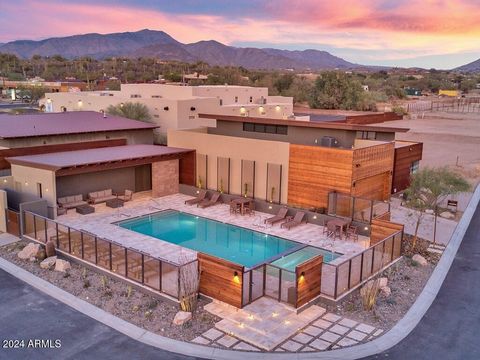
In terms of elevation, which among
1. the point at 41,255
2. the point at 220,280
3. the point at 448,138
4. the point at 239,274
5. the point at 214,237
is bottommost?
the point at 214,237

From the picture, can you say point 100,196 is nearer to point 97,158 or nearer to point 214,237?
point 97,158

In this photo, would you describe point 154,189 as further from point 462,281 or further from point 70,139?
point 462,281

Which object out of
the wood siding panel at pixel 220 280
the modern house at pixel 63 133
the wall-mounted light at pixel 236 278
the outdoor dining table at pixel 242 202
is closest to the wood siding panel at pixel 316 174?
the outdoor dining table at pixel 242 202

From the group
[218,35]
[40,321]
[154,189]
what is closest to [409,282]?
[40,321]

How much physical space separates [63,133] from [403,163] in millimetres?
18966

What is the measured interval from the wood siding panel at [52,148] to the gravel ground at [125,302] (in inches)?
373

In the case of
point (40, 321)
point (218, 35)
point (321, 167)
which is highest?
point (218, 35)

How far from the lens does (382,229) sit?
17109 mm

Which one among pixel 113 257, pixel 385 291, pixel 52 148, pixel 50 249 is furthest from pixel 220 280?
pixel 52 148

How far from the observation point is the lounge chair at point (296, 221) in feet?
66.1

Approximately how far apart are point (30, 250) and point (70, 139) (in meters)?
12.0

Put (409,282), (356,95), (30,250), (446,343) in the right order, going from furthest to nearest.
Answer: (356,95)
(30,250)
(409,282)
(446,343)

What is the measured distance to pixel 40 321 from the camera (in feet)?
39.4

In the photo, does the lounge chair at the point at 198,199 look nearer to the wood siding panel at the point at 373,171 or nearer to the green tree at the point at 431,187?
the wood siding panel at the point at 373,171
